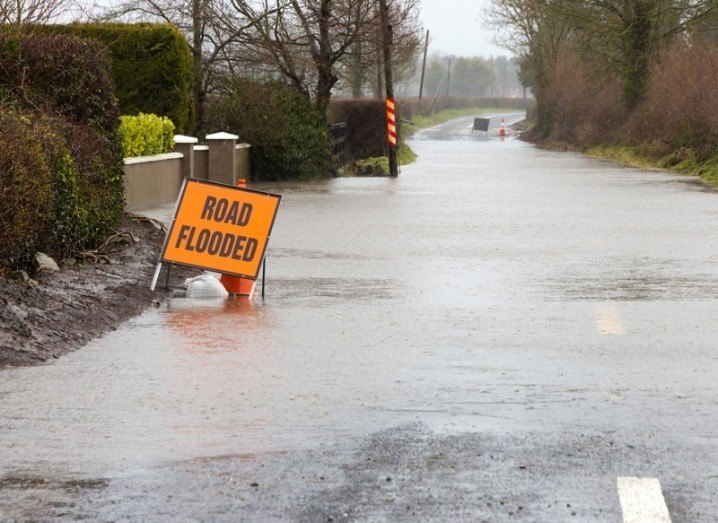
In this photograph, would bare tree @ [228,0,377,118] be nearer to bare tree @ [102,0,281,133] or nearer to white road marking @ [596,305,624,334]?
bare tree @ [102,0,281,133]

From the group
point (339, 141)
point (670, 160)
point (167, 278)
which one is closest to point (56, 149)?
point (167, 278)

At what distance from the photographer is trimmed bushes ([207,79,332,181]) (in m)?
30.2

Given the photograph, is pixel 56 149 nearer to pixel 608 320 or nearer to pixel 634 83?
pixel 608 320

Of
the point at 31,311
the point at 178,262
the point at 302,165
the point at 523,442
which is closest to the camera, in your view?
the point at 523,442

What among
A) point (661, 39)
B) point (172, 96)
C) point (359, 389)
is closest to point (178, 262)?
point (359, 389)

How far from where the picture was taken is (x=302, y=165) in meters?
31.4

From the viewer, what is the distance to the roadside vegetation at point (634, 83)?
35.8m

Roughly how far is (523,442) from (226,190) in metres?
5.70

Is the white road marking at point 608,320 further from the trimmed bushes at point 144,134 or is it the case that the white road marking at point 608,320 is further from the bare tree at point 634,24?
the bare tree at point 634,24

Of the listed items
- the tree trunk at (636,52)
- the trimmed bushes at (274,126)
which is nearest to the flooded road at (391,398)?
the trimmed bushes at (274,126)

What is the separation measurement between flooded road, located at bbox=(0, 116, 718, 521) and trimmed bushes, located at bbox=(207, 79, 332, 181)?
52.2 feet

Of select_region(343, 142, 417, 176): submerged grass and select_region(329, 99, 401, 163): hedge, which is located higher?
select_region(329, 99, 401, 163): hedge

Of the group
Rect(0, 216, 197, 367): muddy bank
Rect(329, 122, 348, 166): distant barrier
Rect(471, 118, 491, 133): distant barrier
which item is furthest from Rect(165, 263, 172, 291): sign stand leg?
Rect(471, 118, 491, 133): distant barrier

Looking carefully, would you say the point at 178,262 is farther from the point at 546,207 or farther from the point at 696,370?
the point at 546,207
